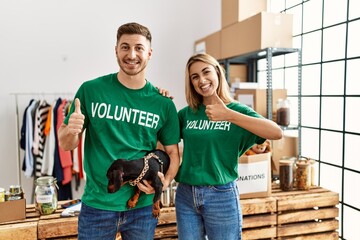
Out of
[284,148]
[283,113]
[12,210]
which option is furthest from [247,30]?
[12,210]

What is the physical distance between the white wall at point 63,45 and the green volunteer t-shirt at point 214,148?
242 centimetres

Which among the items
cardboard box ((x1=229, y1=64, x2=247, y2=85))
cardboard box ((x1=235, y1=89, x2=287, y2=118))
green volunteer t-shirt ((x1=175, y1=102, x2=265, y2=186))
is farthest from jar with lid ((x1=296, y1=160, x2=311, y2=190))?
cardboard box ((x1=229, y1=64, x2=247, y2=85))

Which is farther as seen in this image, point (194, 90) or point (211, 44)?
point (211, 44)

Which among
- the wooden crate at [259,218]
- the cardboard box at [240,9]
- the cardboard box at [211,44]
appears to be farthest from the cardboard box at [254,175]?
the cardboard box at [211,44]

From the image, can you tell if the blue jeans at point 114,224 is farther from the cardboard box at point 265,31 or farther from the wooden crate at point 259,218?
the cardboard box at point 265,31

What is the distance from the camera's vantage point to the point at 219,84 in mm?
1634

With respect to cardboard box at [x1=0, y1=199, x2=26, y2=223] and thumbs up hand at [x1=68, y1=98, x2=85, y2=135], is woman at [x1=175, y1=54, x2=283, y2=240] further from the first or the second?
cardboard box at [x1=0, y1=199, x2=26, y2=223]

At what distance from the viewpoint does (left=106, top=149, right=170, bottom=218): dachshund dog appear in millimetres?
1284

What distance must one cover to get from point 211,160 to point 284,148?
1465 mm

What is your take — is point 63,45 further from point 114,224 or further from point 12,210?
point 114,224

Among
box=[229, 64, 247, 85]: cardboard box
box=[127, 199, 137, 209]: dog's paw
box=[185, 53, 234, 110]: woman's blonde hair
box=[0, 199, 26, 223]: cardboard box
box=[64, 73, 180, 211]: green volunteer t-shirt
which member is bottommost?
box=[0, 199, 26, 223]: cardboard box

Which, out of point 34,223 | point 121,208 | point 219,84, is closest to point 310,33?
point 219,84

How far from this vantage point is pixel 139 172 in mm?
1332

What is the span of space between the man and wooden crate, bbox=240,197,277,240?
0.88 metres
